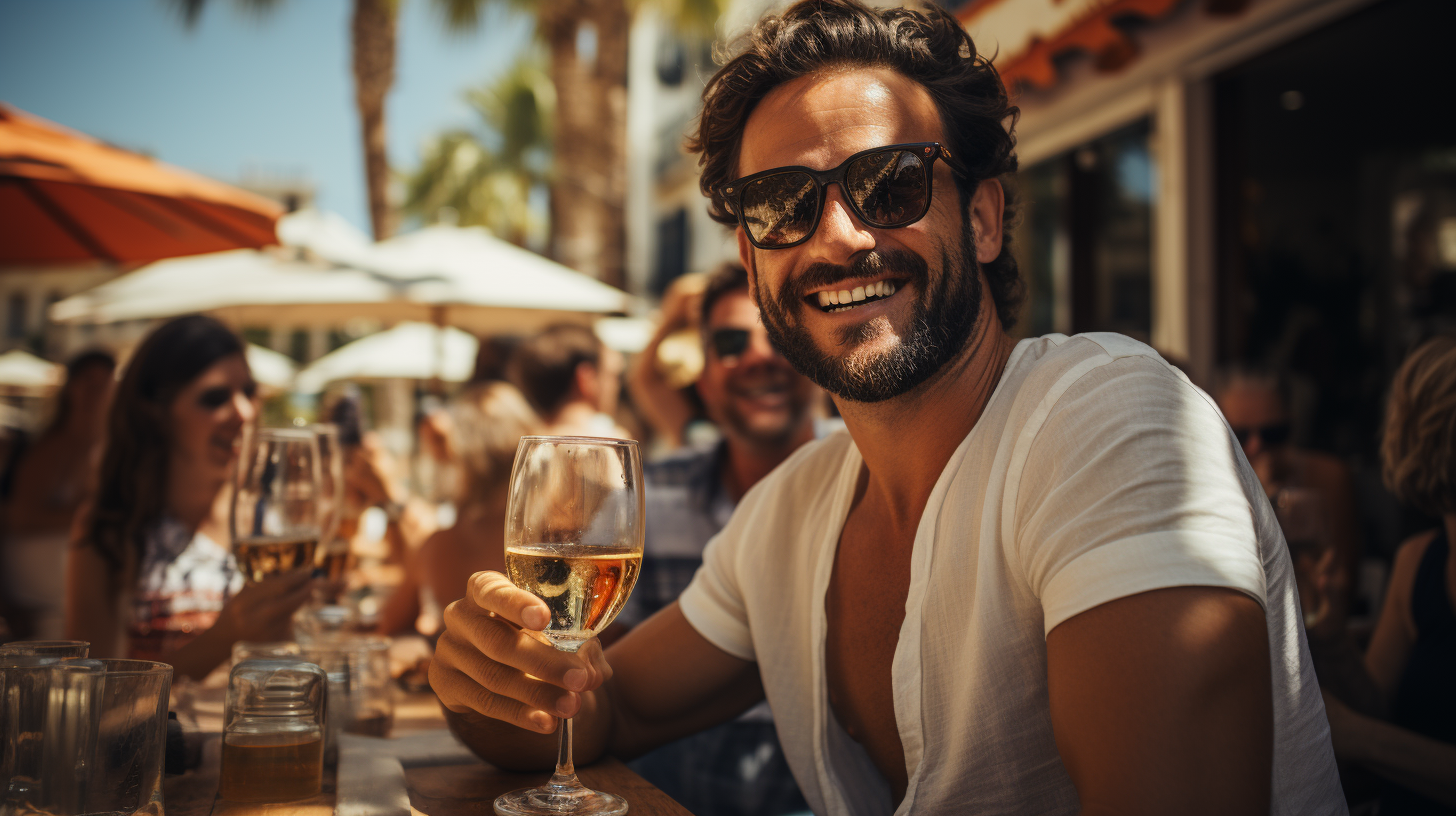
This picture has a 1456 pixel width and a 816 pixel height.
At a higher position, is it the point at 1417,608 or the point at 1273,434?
the point at 1273,434

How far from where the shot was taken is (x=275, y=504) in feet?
6.53

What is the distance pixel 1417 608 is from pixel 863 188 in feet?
5.65

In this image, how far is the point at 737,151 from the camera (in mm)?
1896

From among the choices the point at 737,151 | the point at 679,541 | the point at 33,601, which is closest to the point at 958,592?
the point at 737,151

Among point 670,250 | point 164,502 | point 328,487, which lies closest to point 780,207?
point 328,487

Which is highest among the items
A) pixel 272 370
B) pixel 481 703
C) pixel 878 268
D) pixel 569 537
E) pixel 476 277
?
pixel 272 370

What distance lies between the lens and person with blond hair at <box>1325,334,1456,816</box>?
1897 millimetres

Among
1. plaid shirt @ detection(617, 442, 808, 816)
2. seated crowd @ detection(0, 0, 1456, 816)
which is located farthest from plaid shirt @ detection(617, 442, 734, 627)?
seated crowd @ detection(0, 0, 1456, 816)

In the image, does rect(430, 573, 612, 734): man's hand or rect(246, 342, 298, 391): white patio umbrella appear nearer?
rect(430, 573, 612, 734): man's hand

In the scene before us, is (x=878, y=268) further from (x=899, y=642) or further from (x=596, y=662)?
(x=596, y=662)

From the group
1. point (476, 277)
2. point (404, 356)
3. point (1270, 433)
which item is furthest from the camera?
point (404, 356)

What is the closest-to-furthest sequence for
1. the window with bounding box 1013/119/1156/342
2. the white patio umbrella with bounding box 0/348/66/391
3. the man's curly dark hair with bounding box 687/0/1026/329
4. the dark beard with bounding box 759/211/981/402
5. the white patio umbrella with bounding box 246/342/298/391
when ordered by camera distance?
the dark beard with bounding box 759/211/981/402 → the man's curly dark hair with bounding box 687/0/1026/329 → the window with bounding box 1013/119/1156/342 → the white patio umbrella with bounding box 246/342/298/391 → the white patio umbrella with bounding box 0/348/66/391

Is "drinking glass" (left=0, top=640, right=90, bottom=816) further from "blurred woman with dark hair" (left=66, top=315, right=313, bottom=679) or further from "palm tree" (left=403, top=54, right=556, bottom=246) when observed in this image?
"palm tree" (left=403, top=54, right=556, bottom=246)

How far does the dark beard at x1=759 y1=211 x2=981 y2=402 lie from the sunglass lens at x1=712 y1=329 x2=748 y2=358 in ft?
5.51
